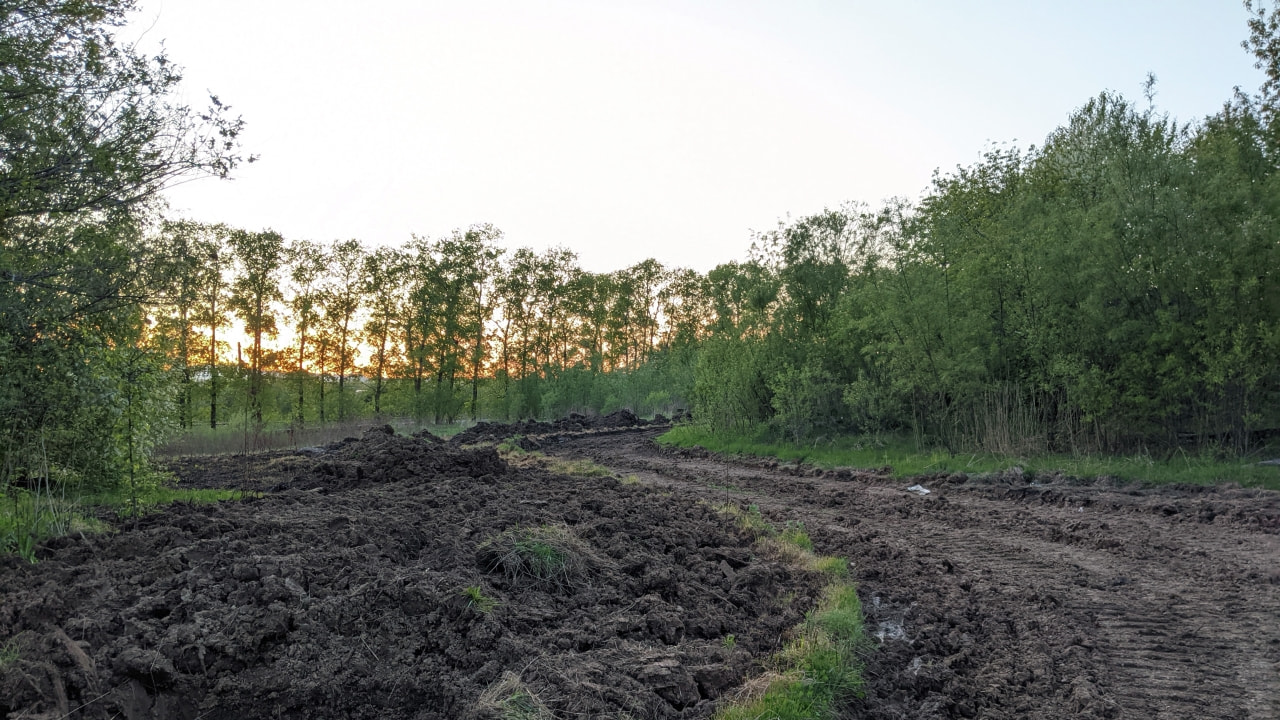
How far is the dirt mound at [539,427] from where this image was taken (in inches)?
904

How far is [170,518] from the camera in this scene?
6137mm

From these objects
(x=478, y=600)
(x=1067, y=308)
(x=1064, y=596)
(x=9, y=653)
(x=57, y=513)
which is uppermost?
(x=1067, y=308)

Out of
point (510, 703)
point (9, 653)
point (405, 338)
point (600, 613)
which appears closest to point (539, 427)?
point (405, 338)

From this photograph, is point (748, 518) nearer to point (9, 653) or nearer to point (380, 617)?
point (380, 617)

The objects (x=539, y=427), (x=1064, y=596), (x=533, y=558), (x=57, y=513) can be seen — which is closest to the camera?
(x=533, y=558)

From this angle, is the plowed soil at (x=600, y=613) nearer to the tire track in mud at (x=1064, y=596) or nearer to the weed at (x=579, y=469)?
the tire track in mud at (x=1064, y=596)

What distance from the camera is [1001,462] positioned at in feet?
39.1

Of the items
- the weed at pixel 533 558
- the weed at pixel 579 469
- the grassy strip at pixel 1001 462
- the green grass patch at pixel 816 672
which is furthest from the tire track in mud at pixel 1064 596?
the weed at pixel 579 469

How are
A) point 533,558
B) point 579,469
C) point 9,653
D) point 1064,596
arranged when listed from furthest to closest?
point 579,469 < point 1064,596 < point 533,558 < point 9,653

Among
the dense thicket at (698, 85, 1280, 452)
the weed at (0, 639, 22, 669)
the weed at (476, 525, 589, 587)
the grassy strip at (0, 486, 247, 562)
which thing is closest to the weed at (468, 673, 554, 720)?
the weed at (476, 525, 589, 587)

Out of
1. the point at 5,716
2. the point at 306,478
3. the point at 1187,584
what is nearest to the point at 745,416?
the point at 306,478

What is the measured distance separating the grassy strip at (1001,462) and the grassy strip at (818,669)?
703 cm

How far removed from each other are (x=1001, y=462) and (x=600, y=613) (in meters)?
9.73

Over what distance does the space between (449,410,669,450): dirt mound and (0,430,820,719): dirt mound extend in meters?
14.7
